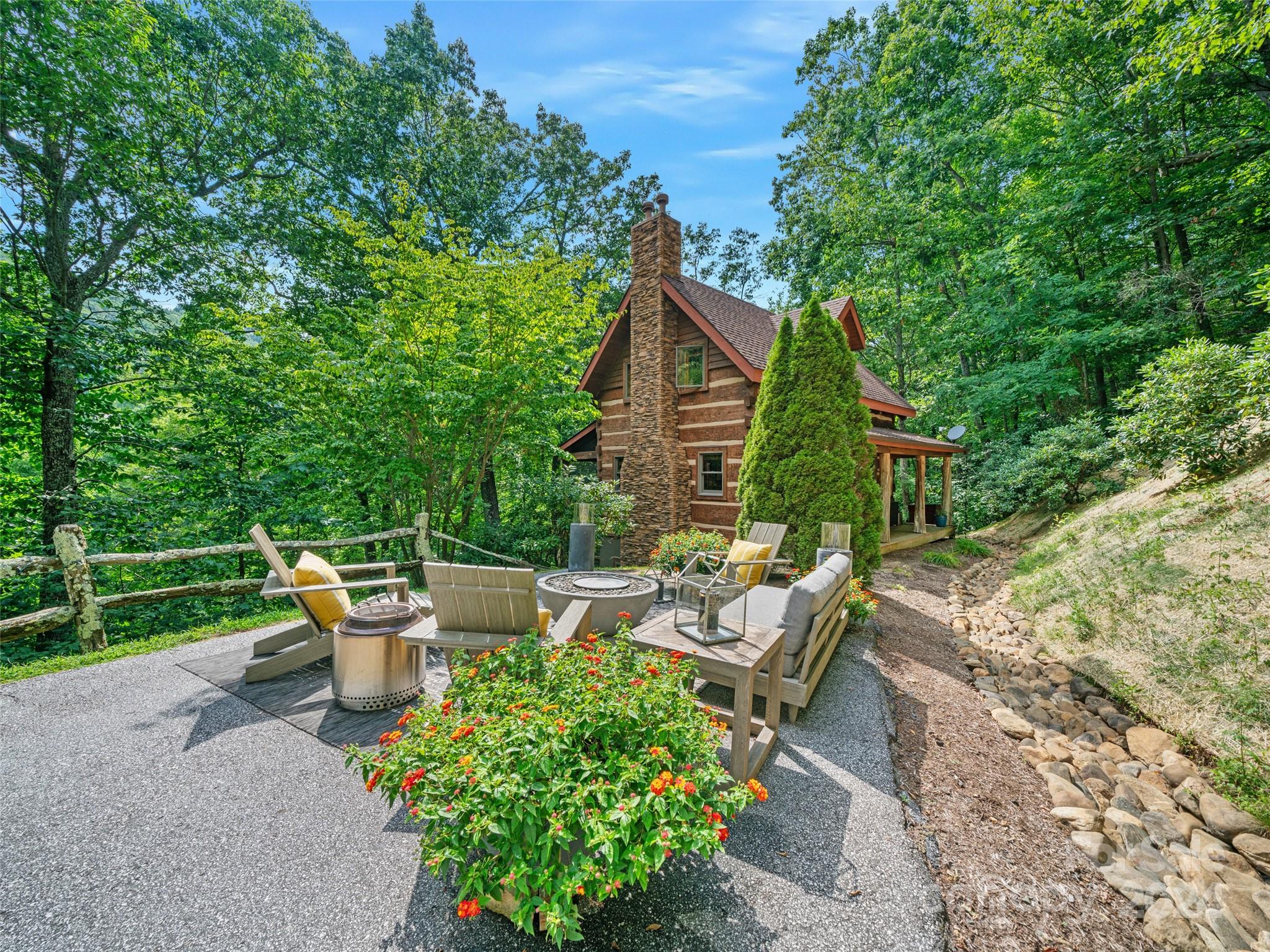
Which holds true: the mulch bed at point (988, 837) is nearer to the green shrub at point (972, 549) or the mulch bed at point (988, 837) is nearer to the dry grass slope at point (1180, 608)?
the dry grass slope at point (1180, 608)

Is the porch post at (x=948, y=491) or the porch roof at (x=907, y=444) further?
the porch post at (x=948, y=491)

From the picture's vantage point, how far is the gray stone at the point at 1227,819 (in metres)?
2.75

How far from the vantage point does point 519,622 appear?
10.3 ft

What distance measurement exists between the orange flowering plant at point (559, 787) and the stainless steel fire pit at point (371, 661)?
1.45m

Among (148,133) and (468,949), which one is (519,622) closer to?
(468,949)

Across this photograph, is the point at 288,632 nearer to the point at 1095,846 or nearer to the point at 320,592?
the point at 320,592

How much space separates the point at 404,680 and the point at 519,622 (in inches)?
45.5

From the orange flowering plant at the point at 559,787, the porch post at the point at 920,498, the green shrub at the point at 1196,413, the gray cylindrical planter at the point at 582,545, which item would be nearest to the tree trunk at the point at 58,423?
the gray cylindrical planter at the point at 582,545

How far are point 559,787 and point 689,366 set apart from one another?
9.69m

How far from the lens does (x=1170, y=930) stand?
6.77 ft

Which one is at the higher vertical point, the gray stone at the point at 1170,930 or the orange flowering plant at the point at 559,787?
the orange flowering plant at the point at 559,787

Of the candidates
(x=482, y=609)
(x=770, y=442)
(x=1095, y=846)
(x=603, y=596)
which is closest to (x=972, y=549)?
(x=770, y=442)

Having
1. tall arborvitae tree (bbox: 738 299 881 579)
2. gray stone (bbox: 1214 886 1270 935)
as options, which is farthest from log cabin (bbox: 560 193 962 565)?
gray stone (bbox: 1214 886 1270 935)

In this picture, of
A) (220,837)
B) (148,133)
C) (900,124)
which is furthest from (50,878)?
(900,124)
